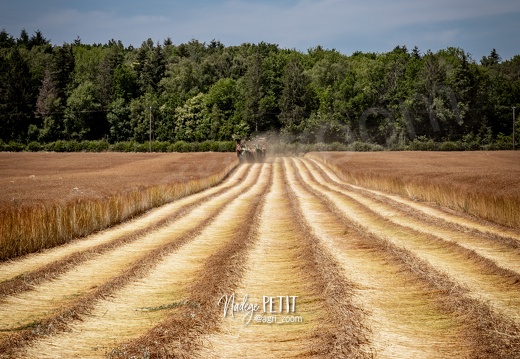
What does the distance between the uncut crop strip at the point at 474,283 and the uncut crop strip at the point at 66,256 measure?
7.47 metres

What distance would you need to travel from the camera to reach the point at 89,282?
348 inches

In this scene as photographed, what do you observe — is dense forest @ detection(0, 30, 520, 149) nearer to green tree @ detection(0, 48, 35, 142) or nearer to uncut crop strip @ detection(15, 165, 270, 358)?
green tree @ detection(0, 48, 35, 142)

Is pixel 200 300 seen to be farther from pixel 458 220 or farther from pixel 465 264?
pixel 458 220

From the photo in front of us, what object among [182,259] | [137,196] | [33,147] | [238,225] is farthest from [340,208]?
[33,147]

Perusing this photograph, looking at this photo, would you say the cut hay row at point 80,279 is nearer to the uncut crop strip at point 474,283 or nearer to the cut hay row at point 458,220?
the uncut crop strip at point 474,283

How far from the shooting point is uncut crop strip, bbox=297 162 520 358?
562 cm

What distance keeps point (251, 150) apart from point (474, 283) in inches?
2138

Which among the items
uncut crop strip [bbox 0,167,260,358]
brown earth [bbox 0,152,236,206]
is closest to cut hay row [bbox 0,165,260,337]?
uncut crop strip [bbox 0,167,260,358]

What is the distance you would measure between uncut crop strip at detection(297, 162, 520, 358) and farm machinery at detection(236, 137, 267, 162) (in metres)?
45.6

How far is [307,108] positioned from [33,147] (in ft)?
199

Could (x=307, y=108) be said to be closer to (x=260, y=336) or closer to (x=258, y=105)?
(x=258, y=105)

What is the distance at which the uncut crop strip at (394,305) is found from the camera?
18.1 feet

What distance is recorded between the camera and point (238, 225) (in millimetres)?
16125

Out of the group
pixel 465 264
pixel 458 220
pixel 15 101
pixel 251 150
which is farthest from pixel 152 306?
pixel 15 101
